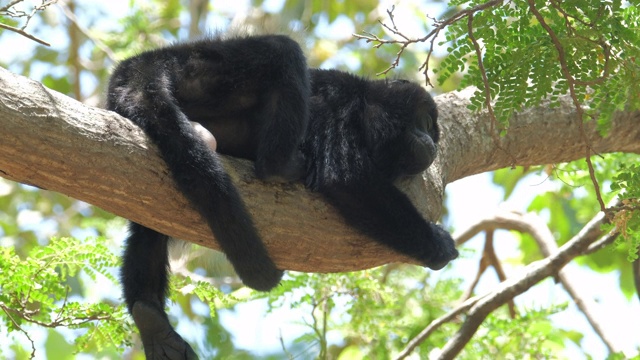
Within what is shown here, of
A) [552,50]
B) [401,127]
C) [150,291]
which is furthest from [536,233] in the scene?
[150,291]

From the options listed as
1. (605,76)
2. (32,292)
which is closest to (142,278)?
(32,292)

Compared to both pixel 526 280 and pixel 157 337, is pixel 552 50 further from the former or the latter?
pixel 157 337

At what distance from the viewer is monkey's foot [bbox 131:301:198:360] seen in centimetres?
400

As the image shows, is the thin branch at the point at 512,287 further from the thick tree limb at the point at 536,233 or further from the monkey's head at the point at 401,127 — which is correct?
the monkey's head at the point at 401,127

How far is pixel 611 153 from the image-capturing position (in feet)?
21.7

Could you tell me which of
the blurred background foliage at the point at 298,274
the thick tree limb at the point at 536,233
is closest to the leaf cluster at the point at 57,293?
the blurred background foliage at the point at 298,274

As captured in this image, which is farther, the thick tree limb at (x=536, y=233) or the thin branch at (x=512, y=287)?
the thick tree limb at (x=536, y=233)

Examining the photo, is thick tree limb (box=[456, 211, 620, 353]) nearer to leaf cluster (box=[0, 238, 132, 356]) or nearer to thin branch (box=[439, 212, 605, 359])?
thin branch (box=[439, 212, 605, 359])

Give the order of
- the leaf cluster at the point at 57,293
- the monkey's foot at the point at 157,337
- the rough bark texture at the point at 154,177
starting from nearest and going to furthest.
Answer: the rough bark texture at the point at 154,177, the monkey's foot at the point at 157,337, the leaf cluster at the point at 57,293

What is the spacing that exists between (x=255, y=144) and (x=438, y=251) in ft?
4.08

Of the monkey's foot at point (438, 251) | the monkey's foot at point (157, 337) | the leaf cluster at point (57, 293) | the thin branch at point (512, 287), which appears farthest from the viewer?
the thin branch at point (512, 287)

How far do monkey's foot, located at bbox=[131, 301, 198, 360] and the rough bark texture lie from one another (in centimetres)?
50

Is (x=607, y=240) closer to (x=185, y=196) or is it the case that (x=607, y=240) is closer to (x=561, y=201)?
(x=561, y=201)

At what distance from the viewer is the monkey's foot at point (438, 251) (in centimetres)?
445
